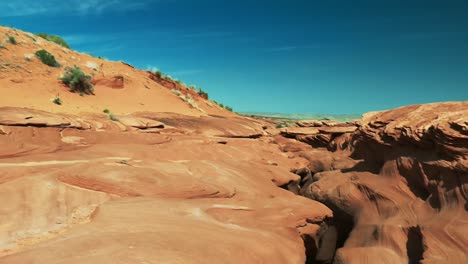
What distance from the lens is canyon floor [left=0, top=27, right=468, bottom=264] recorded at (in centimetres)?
646

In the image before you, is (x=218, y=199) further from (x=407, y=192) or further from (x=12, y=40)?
(x=12, y=40)

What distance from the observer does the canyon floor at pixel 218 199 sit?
6.46 m

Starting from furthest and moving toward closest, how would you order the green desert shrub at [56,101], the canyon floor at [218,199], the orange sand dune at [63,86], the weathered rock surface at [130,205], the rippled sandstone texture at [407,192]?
the orange sand dune at [63,86] < the green desert shrub at [56,101] < the rippled sandstone texture at [407,192] < the canyon floor at [218,199] < the weathered rock surface at [130,205]

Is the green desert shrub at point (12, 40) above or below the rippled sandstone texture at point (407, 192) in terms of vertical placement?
above

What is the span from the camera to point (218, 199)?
10.3 meters

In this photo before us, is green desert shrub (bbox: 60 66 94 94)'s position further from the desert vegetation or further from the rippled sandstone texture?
the rippled sandstone texture

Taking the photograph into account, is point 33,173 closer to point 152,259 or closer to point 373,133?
point 152,259

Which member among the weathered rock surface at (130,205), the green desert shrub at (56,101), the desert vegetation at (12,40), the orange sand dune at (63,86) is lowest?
the weathered rock surface at (130,205)

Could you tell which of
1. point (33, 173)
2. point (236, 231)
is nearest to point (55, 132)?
point (33, 173)

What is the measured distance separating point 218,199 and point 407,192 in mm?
5451

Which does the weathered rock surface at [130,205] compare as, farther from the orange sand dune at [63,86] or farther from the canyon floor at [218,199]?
the orange sand dune at [63,86]

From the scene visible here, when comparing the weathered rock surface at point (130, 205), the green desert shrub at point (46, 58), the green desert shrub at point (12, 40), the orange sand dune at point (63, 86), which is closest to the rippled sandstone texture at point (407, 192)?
the weathered rock surface at point (130, 205)

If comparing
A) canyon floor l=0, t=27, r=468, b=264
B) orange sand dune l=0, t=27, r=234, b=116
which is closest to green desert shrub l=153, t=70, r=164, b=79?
orange sand dune l=0, t=27, r=234, b=116

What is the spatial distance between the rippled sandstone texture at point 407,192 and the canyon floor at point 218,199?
3 centimetres
